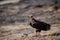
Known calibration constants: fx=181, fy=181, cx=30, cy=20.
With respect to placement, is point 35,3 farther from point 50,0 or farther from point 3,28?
point 3,28

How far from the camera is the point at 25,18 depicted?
14.7 ft

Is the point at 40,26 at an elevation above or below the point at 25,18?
above

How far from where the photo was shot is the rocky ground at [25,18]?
11.3 feet

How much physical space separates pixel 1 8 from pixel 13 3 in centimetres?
64

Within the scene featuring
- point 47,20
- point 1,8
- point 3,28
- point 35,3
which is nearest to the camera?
point 3,28

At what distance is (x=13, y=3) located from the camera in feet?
18.6

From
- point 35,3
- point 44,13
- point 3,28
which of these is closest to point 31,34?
Answer: point 3,28

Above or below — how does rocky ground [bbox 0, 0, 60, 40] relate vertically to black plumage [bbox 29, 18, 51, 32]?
below

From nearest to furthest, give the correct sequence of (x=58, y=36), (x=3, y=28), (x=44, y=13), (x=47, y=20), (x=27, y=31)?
1. (x=58, y=36)
2. (x=27, y=31)
3. (x=3, y=28)
4. (x=47, y=20)
5. (x=44, y=13)

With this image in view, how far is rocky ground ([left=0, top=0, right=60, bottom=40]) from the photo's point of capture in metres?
3.43

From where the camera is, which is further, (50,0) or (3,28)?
(50,0)

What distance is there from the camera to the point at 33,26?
371cm

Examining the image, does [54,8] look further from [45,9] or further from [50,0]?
[50,0]

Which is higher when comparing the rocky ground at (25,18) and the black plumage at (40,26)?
the black plumage at (40,26)
